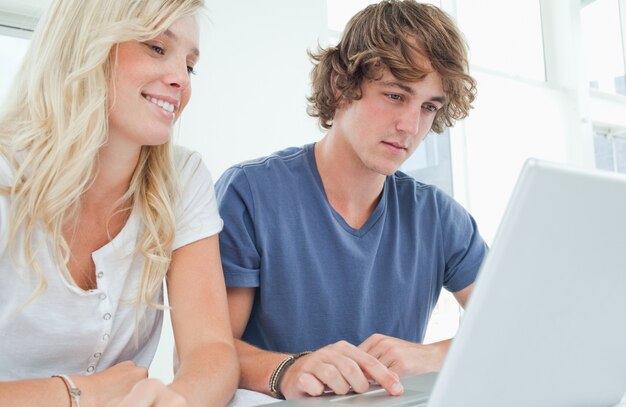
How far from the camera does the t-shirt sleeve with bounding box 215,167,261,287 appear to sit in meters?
1.23

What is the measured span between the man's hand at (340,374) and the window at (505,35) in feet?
11.3

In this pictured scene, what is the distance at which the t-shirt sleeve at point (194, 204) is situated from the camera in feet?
3.59

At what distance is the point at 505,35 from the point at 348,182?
3.42 meters

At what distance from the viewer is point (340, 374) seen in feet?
2.68

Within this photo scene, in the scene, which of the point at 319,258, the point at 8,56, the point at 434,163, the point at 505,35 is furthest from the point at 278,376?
the point at 505,35

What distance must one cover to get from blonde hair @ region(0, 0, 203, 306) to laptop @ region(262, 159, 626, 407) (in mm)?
685

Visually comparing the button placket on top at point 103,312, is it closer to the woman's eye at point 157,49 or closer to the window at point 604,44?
the woman's eye at point 157,49

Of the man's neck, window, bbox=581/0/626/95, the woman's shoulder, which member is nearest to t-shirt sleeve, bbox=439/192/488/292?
the man's neck

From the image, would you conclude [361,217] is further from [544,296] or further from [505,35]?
[505,35]

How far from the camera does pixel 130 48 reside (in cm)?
103

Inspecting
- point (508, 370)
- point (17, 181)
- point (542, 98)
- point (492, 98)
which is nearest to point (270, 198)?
→ point (17, 181)

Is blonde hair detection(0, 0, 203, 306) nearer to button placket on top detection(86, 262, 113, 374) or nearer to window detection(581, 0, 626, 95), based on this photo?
button placket on top detection(86, 262, 113, 374)

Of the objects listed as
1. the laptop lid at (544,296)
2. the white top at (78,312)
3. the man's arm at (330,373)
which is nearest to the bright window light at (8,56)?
the white top at (78,312)

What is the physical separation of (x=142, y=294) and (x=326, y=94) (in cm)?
78
